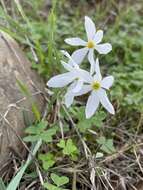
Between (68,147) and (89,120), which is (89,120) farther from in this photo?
(68,147)

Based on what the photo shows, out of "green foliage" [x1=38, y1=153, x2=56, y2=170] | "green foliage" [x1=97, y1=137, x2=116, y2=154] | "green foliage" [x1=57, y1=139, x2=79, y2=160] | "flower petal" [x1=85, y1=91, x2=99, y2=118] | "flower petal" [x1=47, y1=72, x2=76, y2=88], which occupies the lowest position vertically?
"green foliage" [x1=97, y1=137, x2=116, y2=154]

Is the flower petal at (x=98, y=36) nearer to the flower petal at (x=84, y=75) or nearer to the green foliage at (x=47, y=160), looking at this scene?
the flower petal at (x=84, y=75)

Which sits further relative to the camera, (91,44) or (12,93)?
(12,93)

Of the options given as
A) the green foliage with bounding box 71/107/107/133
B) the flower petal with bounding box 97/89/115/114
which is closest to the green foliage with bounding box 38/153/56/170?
the green foliage with bounding box 71/107/107/133

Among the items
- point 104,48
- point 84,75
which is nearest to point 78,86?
point 84,75

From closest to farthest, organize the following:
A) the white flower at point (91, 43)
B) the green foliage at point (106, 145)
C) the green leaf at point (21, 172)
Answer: the green leaf at point (21, 172), the white flower at point (91, 43), the green foliage at point (106, 145)

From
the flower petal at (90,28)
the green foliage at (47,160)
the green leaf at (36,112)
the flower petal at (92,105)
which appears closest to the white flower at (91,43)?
the flower petal at (90,28)

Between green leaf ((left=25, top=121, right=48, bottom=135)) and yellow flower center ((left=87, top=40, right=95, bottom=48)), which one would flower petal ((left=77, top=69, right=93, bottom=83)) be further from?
green leaf ((left=25, top=121, right=48, bottom=135))
